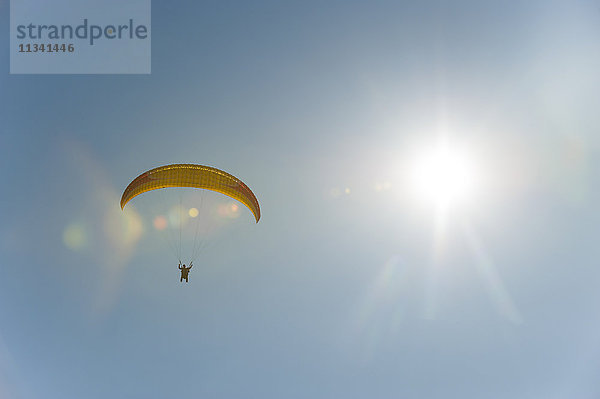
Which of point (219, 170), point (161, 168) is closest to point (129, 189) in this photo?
point (161, 168)

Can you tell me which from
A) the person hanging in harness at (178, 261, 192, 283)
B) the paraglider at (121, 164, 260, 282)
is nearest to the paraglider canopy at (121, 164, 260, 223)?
the paraglider at (121, 164, 260, 282)

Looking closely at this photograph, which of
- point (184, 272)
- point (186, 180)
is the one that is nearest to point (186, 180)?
point (186, 180)

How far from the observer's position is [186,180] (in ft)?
81.8

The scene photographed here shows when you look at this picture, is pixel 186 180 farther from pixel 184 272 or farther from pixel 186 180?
pixel 184 272

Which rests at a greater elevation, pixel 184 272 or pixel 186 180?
pixel 186 180

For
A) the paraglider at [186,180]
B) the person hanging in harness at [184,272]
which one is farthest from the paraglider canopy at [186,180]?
the person hanging in harness at [184,272]

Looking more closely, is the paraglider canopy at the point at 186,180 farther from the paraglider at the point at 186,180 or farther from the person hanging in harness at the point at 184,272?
the person hanging in harness at the point at 184,272

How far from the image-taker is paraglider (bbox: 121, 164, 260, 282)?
24.5 metres

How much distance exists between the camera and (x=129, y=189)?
25156mm

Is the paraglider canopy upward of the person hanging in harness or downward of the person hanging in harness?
upward

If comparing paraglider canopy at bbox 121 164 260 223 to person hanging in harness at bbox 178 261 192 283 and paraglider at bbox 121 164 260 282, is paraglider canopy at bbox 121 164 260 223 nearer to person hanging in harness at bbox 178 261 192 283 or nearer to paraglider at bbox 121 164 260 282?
paraglider at bbox 121 164 260 282

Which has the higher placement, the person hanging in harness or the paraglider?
the paraglider

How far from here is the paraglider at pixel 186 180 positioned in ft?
80.4

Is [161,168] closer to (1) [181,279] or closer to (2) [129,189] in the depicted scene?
(2) [129,189]
